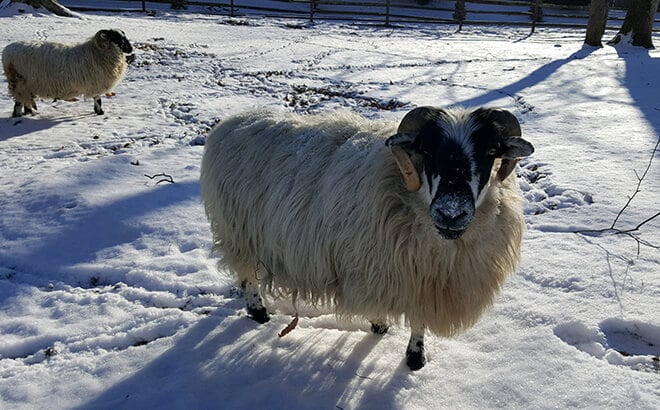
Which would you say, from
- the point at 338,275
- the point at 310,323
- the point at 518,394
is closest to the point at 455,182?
the point at 338,275

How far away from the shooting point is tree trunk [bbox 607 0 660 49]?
13203 mm

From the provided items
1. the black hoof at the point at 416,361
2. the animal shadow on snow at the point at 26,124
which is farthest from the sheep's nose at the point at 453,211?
the animal shadow on snow at the point at 26,124

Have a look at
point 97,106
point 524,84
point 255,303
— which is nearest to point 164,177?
point 255,303

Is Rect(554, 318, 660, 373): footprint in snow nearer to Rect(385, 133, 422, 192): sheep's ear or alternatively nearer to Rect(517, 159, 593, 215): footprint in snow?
Rect(385, 133, 422, 192): sheep's ear

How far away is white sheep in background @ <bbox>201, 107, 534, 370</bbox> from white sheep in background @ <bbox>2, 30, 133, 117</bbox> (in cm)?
611

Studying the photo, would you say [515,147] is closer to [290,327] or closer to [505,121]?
[505,121]

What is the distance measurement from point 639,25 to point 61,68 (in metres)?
14.8

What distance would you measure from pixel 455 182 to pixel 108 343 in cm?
250

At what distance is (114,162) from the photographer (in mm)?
5918

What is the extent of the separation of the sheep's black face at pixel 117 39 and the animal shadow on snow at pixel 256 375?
684 cm

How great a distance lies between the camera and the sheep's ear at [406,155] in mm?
2529

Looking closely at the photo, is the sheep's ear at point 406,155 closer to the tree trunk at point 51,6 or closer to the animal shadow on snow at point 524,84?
the animal shadow on snow at point 524,84

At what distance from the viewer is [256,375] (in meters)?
2.94

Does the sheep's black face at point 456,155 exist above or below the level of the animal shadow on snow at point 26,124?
above
